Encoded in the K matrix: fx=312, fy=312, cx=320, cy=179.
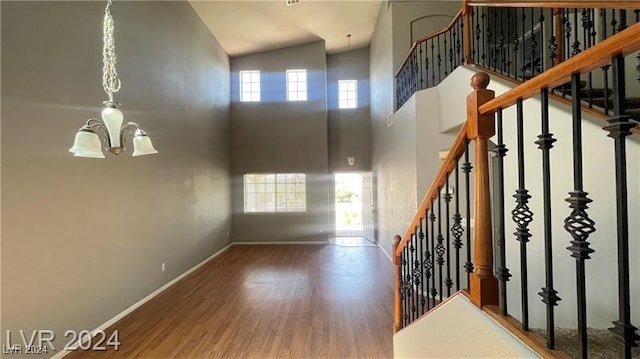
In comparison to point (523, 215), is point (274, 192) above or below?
below

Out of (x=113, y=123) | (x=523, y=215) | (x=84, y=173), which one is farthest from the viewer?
(x=84, y=173)

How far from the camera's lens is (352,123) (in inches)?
345

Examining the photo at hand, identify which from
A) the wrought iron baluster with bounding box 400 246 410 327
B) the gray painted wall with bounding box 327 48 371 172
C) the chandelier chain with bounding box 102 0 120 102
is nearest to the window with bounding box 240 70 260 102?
the gray painted wall with bounding box 327 48 371 172

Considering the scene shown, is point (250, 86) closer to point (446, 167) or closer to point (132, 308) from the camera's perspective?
point (132, 308)

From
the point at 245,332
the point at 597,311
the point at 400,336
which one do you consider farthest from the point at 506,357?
the point at 245,332

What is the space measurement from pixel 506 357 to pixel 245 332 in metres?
2.92

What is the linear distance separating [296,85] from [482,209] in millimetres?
7870

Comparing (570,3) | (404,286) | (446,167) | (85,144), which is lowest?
(404,286)

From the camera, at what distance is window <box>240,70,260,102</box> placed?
8.50 m

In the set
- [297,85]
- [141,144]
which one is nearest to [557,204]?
[141,144]

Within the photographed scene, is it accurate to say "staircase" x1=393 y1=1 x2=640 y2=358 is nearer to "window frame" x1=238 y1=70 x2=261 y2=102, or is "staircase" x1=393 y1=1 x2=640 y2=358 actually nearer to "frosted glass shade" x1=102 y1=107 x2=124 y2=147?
"frosted glass shade" x1=102 y1=107 x2=124 y2=147

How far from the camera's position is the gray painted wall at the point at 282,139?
27.4 feet

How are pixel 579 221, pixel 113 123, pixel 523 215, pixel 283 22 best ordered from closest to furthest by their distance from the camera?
pixel 579 221 < pixel 523 215 < pixel 113 123 < pixel 283 22

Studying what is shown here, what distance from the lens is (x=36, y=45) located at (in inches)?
106
